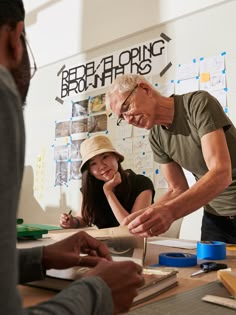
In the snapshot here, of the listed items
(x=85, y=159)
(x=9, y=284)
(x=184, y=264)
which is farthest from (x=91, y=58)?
(x=9, y=284)

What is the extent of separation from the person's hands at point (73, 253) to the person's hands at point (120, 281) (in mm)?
142

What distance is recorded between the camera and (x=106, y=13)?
8.94 ft

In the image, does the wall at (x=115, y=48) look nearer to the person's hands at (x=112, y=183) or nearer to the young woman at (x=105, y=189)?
the young woman at (x=105, y=189)

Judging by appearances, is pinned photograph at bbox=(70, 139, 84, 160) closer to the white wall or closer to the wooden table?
the white wall

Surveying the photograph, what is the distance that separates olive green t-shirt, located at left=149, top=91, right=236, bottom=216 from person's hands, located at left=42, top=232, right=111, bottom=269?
0.71m

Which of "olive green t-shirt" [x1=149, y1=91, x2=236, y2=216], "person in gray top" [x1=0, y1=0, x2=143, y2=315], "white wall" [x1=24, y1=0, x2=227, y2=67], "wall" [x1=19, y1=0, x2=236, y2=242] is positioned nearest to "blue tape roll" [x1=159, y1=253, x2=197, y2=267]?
"person in gray top" [x1=0, y1=0, x2=143, y2=315]

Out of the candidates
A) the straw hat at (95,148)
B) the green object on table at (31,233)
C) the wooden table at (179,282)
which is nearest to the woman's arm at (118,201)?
the straw hat at (95,148)

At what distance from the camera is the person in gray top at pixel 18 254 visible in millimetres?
322

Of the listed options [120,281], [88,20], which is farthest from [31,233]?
[88,20]

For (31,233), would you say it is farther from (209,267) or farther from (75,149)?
(75,149)

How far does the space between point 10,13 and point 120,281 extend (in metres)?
0.37

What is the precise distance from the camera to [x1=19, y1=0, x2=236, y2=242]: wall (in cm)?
210

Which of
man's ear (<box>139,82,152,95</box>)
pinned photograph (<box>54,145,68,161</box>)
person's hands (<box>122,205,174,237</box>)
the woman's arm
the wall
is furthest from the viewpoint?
pinned photograph (<box>54,145,68,161</box>)

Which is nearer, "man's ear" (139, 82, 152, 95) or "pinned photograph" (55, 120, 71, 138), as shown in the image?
"man's ear" (139, 82, 152, 95)
